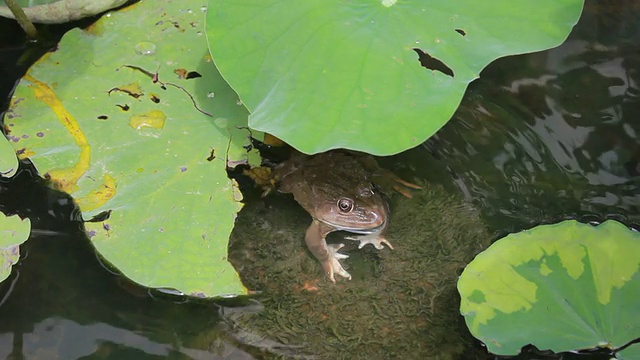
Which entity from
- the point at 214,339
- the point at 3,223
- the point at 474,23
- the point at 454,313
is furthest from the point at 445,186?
the point at 3,223

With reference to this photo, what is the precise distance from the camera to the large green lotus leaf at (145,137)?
2322 millimetres

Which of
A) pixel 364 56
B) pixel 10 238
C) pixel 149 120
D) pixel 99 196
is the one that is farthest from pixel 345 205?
pixel 10 238

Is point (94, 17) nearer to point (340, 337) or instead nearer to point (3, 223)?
point (3, 223)

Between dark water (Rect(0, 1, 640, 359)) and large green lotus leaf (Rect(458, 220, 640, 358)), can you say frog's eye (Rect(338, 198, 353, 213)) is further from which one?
large green lotus leaf (Rect(458, 220, 640, 358))

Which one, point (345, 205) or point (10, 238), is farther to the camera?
point (345, 205)

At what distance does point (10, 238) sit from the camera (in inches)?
91.8

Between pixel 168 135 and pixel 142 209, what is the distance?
0.32 m

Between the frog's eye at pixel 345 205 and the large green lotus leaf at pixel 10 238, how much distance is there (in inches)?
48.3

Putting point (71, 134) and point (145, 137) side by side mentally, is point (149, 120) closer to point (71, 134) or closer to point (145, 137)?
point (145, 137)

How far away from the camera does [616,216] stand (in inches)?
103

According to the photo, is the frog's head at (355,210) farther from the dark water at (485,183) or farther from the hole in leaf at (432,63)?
the hole in leaf at (432,63)

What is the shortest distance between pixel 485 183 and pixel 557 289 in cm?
67

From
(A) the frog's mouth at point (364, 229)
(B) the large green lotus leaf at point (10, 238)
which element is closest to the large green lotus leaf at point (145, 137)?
Result: (B) the large green lotus leaf at point (10, 238)

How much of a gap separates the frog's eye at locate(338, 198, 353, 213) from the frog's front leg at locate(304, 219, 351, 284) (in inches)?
4.9
